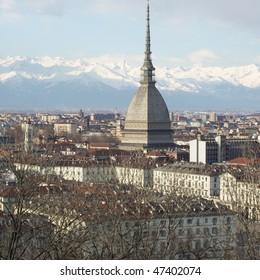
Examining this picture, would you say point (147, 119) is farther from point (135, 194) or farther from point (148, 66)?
point (135, 194)

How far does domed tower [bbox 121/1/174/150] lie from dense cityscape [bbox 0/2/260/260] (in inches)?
3.4

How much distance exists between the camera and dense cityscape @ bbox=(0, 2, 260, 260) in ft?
35.9

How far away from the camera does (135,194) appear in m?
18.8

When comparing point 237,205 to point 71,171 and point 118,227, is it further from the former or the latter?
point 71,171

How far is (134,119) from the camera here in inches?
2889

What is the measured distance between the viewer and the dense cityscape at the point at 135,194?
11.0 meters

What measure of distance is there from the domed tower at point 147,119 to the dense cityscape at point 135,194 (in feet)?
0.29
